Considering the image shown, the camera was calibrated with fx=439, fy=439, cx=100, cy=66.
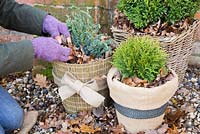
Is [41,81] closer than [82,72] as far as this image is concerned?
No

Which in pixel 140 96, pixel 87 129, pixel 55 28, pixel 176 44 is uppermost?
pixel 55 28

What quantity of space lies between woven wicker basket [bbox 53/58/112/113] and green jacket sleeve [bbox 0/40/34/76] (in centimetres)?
25

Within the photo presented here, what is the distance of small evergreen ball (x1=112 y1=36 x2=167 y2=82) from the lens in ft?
6.46

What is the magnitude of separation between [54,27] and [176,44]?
0.63m

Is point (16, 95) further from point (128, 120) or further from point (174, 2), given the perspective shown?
point (174, 2)

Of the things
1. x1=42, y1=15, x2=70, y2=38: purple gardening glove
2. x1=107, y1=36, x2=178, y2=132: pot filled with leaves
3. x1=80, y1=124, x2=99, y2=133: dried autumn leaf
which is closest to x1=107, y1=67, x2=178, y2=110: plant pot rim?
x1=107, y1=36, x2=178, y2=132: pot filled with leaves

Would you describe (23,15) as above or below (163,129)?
above

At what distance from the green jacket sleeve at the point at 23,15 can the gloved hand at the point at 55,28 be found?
3cm

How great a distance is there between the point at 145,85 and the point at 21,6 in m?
0.75

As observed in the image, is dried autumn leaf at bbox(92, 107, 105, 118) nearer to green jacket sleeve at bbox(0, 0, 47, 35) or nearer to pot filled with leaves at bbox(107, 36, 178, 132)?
pot filled with leaves at bbox(107, 36, 178, 132)

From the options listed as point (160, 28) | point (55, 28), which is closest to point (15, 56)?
point (55, 28)

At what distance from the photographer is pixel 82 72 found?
2.14 meters

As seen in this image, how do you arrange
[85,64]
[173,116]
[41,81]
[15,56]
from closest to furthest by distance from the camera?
[15,56] < [85,64] < [173,116] < [41,81]

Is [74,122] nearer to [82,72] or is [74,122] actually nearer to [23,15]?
[82,72]
